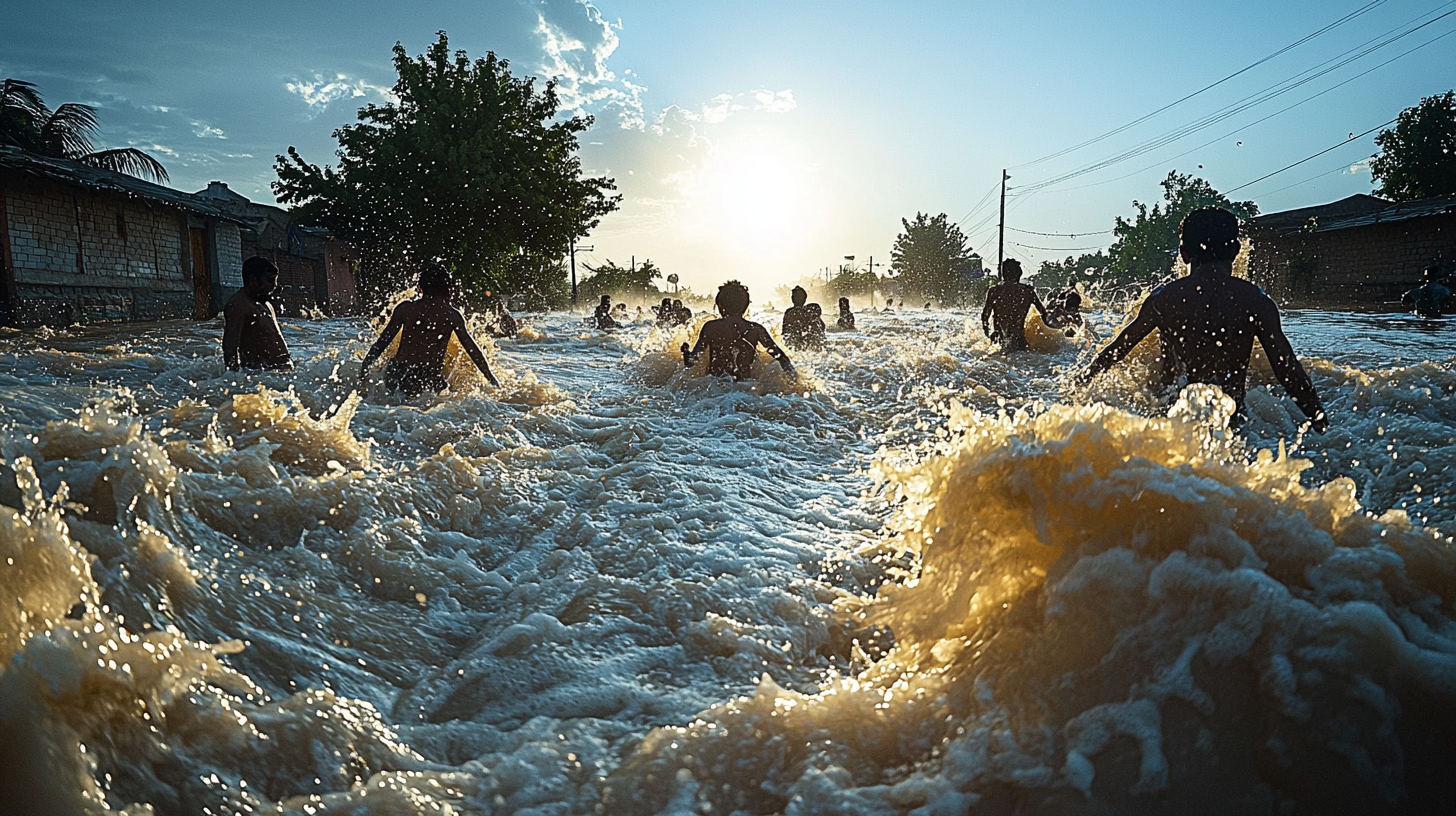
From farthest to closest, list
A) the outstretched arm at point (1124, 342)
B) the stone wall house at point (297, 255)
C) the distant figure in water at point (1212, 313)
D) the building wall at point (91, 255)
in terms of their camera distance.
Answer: the stone wall house at point (297, 255), the building wall at point (91, 255), the outstretched arm at point (1124, 342), the distant figure in water at point (1212, 313)

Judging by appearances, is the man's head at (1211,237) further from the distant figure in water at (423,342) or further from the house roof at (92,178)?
the house roof at (92,178)

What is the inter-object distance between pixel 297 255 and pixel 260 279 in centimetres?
2467

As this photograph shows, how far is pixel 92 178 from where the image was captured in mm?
15656

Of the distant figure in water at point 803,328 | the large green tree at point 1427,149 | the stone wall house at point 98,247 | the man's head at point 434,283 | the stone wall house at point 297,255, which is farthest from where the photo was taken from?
the large green tree at point 1427,149

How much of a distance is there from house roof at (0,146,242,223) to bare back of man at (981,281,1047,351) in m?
17.0

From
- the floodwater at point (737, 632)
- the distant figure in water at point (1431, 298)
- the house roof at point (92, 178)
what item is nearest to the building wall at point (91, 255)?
the house roof at point (92, 178)

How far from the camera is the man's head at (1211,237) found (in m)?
4.49

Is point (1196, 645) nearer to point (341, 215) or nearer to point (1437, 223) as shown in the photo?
point (341, 215)

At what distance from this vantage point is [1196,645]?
1782 mm

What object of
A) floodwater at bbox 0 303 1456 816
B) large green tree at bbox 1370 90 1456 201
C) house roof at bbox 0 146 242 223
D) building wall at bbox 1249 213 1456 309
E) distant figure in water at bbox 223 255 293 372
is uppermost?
large green tree at bbox 1370 90 1456 201

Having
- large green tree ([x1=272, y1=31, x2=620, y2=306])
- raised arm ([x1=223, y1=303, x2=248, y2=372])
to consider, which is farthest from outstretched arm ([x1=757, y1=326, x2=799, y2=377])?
large green tree ([x1=272, y1=31, x2=620, y2=306])

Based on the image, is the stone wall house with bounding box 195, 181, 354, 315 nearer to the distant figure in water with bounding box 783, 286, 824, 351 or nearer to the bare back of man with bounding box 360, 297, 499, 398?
the distant figure in water with bounding box 783, 286, 824, 351

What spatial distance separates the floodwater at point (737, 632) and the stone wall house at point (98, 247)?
14399mm

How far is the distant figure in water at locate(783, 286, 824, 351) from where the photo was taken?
13.0 m
